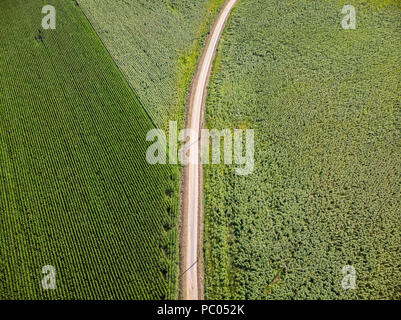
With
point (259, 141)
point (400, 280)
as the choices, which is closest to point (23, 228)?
point (259, 141)

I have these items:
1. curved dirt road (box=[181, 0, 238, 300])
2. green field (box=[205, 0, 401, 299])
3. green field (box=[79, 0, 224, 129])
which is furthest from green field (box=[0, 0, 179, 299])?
green field (box=[205, 0, 401, 299])

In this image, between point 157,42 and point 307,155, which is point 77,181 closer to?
point 157,42

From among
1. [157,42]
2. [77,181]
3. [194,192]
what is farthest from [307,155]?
[157,42]

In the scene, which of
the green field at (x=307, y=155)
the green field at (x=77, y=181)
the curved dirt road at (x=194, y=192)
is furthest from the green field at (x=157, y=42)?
the green field at (x=307, y=155)

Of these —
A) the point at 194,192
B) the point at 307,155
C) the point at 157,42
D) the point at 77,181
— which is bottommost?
the point at 194,192
